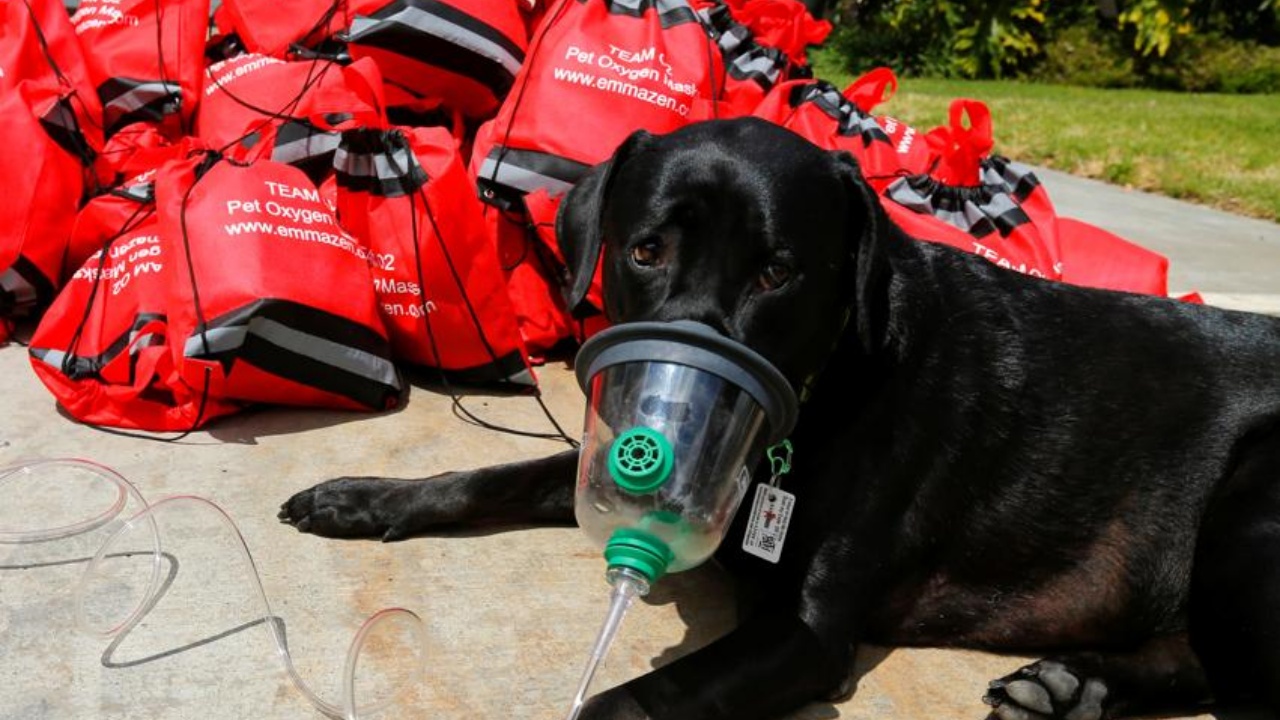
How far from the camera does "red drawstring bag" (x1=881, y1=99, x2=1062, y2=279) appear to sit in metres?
3.77

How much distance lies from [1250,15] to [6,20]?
1831 cm

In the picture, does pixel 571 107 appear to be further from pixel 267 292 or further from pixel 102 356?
pixel 102 356

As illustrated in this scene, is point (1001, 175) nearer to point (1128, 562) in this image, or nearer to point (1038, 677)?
point (1128, 562)

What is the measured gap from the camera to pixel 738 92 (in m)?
4.03

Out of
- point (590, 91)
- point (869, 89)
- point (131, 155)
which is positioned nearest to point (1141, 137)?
point (869, 89)

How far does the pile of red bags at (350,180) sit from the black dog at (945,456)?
0.71 m

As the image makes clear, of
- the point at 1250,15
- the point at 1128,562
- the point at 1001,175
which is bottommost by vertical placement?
the point at 1250,15

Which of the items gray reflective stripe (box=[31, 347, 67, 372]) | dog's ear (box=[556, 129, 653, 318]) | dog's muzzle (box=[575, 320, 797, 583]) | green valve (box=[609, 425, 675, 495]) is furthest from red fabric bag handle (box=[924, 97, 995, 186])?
gray reflective stripe (box=[31, 347, 67, 372])

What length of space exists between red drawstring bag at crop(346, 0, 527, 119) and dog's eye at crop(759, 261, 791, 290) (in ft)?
6.32

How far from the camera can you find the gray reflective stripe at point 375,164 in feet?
11.5

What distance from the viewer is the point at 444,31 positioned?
12.3 ft

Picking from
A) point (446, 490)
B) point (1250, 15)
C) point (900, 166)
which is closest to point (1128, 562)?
point (446, 490)

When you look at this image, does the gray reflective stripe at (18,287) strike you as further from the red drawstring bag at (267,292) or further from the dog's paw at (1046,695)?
the dog's paw at (1046,695)

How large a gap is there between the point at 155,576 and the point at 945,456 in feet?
5.39
